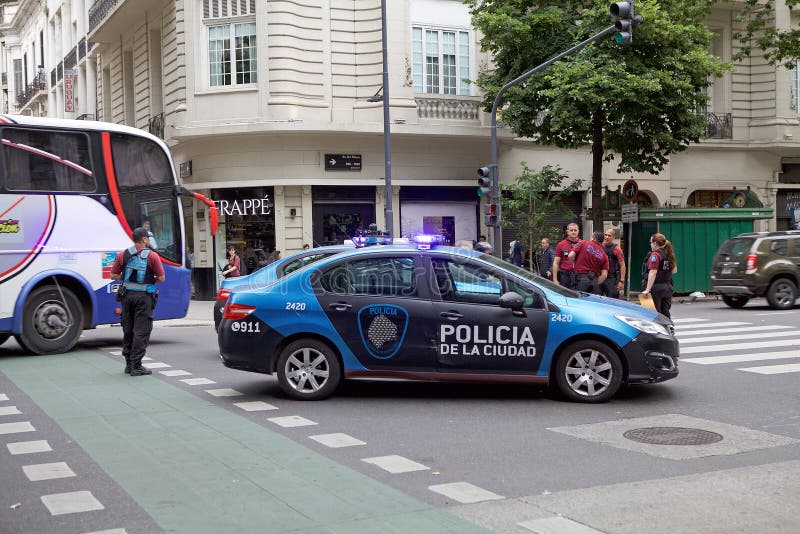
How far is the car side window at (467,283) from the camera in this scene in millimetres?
9391

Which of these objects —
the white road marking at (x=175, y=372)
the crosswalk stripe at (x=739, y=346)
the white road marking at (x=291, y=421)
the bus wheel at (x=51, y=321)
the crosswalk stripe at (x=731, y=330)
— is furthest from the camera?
the crosswalk stripe at (x=731, y=330)

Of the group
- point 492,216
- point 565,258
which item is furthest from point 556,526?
point 492,216

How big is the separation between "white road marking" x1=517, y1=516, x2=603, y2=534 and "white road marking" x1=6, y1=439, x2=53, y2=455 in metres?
4.11

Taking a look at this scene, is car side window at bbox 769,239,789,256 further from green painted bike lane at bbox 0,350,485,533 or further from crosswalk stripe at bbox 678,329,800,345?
green painted bike lane at bbox 0,350,485,533

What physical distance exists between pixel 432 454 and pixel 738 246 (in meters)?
16.5

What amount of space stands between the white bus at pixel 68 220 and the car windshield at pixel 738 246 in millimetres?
12831

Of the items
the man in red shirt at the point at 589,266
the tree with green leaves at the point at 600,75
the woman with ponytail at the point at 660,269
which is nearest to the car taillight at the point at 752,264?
the tree with green leaves at the point at 600,75

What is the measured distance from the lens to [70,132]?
48.4ft

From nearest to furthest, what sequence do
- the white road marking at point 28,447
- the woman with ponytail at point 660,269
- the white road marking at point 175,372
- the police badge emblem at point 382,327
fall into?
the white road marking at point 28,447 → the police badge emblem at point 382,327 → the white road marking at point 175,372 → the woman with ponytail at point 660,269

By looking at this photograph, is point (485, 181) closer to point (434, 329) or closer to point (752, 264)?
point (752, 264)

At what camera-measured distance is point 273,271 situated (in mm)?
10430

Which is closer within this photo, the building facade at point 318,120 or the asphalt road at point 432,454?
the asphalt road at point 432,454

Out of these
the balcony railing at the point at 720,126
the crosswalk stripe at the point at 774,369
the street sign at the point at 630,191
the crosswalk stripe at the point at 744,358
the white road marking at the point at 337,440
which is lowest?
the crosswalk stripe at the point at 744,358

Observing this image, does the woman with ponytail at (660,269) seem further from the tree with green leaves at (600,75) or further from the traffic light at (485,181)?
the tree with green leaves at (600,75)
